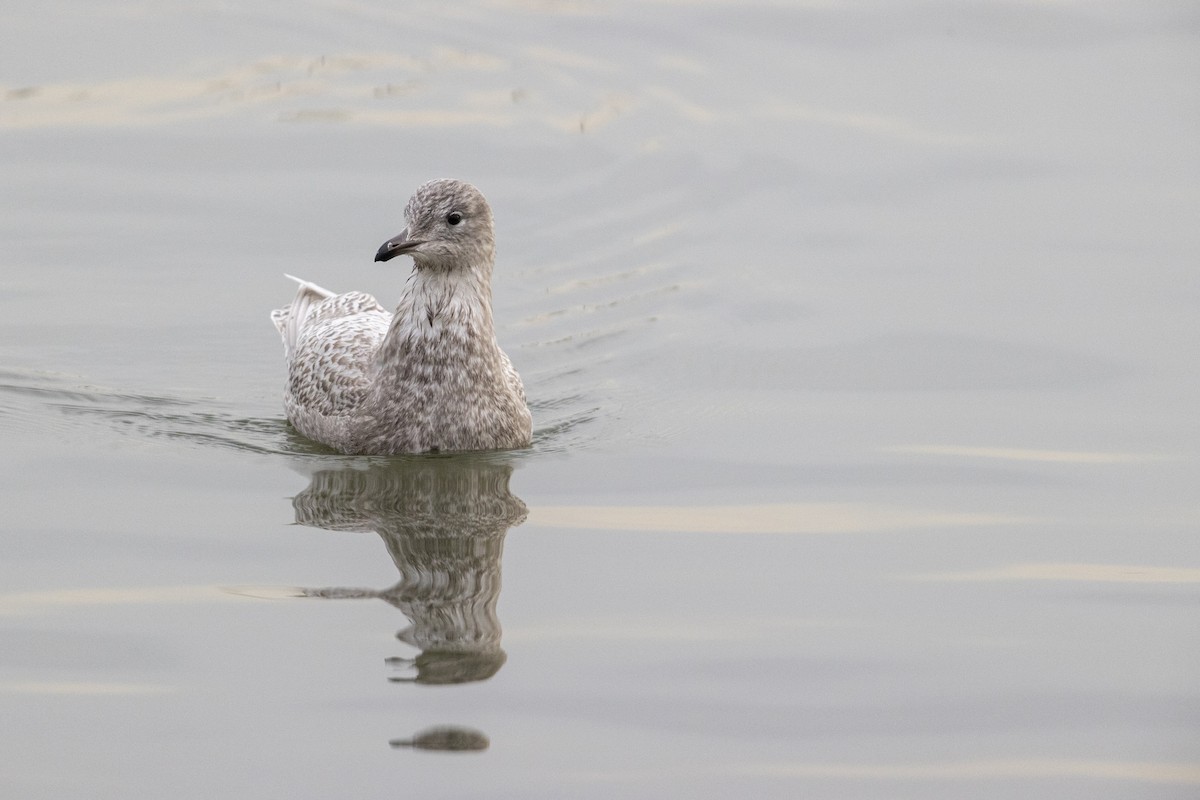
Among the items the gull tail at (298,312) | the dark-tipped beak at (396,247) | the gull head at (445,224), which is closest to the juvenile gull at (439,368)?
the gull head at (445,224)

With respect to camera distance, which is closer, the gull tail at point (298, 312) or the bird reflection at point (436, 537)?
the bird reflection at point (436, 537)

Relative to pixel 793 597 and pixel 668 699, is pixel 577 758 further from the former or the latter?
pixel 793 597

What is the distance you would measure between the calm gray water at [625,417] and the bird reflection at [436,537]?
0.03 m

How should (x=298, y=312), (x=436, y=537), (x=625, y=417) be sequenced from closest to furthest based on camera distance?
1. (x=436, y=537)
2. (x=625, y=417)
3. (x=298, y=312)

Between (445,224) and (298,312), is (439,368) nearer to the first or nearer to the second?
(445,224)

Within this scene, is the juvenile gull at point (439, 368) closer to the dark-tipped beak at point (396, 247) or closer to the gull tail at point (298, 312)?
the dark-tipped beak at point (396, 247)

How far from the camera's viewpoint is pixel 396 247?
9586 millimetres

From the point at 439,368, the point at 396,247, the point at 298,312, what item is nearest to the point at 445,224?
the point at 396,247

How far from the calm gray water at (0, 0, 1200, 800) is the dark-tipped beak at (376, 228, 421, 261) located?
1.18 metres

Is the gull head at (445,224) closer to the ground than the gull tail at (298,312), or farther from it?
closer to the ground

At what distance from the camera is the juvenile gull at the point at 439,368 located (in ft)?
32.6

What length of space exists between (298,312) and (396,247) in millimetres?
2934

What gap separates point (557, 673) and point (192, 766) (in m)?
1.53

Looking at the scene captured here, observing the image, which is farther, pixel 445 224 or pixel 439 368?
pixel 439 368
